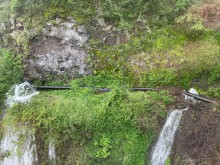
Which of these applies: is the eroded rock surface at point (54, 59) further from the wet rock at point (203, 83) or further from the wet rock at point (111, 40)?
the wet rock at point (203, 83)

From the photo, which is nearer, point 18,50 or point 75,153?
point 75,153

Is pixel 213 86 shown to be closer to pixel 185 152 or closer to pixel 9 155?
pixel 185 152

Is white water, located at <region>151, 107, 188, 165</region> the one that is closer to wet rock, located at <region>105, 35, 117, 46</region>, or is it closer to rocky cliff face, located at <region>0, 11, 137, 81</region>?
rocky cliff face, located at <region>0, 11, 137, 81</region>

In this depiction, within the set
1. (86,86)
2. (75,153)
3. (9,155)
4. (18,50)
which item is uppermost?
(18,50)

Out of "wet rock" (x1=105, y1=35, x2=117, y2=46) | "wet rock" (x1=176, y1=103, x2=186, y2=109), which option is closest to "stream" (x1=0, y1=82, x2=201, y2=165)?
"wet rock" (x1=176, y1=103, x2=186, y2=109)

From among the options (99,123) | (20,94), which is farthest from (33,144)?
(99,123)

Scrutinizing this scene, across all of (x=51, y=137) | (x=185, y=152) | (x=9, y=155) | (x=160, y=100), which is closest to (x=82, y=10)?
(x=160, y=100)

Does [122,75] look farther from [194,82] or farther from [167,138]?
[167,138]
